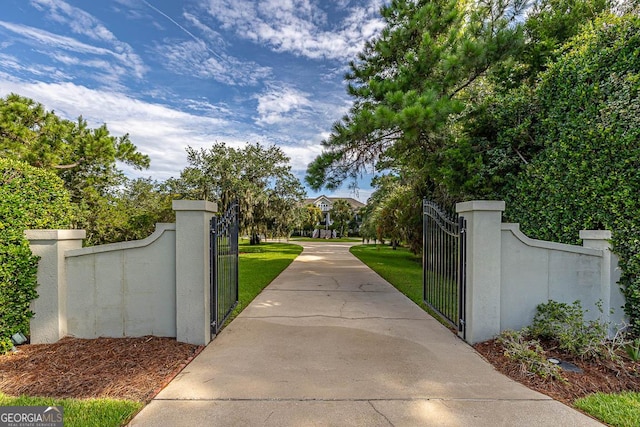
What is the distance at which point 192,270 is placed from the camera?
367 cm

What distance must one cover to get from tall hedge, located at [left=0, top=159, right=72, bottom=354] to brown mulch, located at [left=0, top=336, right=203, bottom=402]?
0.39m

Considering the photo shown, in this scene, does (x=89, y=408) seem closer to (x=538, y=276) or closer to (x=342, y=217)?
(x=538, y=276)

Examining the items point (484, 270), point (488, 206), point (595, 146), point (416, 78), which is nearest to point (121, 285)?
point (484, 270)

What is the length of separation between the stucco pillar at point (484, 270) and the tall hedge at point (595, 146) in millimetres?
1462

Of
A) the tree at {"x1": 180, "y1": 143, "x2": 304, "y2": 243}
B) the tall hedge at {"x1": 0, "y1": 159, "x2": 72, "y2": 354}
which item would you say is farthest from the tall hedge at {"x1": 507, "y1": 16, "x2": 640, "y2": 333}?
the tree at {"x1": 180, "y1": 143, "x2": 304, "y2": 243}

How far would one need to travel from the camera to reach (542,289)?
3.97m

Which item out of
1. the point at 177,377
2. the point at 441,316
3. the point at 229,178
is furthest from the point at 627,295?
the point at 229,178

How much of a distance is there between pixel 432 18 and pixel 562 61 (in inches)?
173

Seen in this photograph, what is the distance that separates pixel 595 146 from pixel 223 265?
19.0 feet

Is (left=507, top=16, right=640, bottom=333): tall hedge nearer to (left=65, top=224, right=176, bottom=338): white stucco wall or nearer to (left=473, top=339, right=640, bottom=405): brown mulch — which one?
(left=473, top=339, right=640, bottom=405): brown mulch

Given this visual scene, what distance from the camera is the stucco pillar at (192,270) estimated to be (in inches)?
145

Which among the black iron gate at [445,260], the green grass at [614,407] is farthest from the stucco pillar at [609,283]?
the black iron gate at [445,260]

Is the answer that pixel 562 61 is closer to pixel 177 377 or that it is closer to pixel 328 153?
pixel 328 153

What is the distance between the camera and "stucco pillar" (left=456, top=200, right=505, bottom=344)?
12.5 feet
